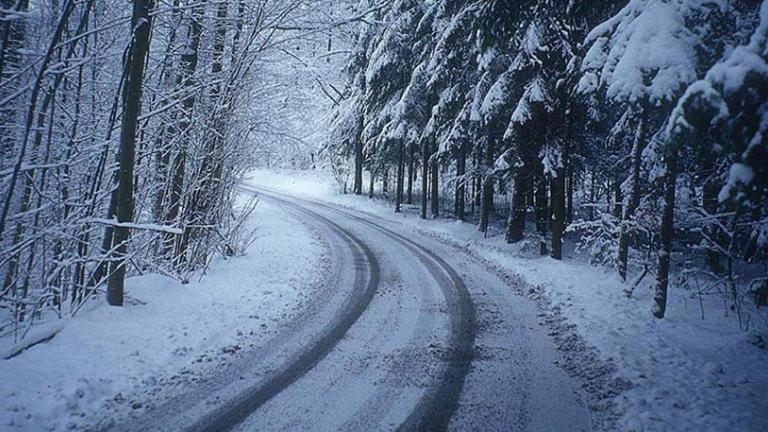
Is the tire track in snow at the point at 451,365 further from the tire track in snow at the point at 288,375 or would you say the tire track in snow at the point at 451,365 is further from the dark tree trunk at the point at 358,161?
the dark tree trunk at the point at 358,161

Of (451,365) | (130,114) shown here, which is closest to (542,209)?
(451,365)

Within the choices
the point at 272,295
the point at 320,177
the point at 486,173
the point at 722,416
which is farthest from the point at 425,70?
the point at 320,177

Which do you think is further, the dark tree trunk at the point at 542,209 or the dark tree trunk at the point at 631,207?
the dark tree trunk at the point at 542,209

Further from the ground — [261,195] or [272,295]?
[261,195]

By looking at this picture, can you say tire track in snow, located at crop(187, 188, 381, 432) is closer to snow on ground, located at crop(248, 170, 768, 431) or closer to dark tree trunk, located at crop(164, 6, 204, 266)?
snow on ground, located at crop(248, 170, 768, 431)

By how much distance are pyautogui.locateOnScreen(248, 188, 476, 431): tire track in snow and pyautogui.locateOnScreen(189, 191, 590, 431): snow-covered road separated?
0.05 feet

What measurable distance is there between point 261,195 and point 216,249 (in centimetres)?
1963

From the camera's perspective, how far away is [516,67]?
12531mm

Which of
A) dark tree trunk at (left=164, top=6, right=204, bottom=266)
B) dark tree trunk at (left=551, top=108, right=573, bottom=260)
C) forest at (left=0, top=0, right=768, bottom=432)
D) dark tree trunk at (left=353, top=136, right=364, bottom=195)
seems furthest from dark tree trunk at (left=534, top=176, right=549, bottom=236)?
dark tree trunk at (left=353, top=136, right=364, bottom=195)

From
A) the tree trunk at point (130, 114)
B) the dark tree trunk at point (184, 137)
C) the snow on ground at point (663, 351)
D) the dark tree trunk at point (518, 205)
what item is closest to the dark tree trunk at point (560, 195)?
the snow on ground at point (663, 351)

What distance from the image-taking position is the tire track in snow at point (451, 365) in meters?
4.27

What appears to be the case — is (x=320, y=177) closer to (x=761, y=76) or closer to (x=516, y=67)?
(x=516, y=67)

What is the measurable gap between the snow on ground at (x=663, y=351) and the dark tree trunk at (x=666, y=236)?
1.04 ft

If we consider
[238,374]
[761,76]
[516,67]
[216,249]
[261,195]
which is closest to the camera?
[761,76]
